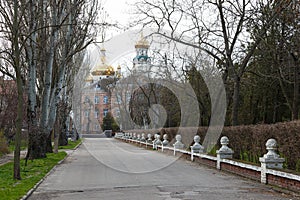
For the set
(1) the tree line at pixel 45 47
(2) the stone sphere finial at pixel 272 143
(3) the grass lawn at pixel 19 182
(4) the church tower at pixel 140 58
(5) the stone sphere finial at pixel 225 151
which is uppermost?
(4) the church tower at pixel 140 58

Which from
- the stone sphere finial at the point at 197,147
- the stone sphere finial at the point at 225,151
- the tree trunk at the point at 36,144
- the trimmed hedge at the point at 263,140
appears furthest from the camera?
the stone sphere finial at the point at 197,147

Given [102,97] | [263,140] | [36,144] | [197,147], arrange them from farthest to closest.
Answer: [102,97]
[197,147]
[36,144]
[263,140]

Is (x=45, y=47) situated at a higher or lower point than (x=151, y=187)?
higher

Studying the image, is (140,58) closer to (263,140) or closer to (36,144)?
(36,144)

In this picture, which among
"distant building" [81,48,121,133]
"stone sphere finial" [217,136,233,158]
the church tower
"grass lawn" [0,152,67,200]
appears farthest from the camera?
"distant building" [81,48,121,133]

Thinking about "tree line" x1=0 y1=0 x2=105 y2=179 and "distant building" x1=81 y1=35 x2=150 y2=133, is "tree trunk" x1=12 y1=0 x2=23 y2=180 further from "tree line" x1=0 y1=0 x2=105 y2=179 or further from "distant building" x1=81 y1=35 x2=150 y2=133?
"distant building" x1=81 y1=35 x2=150 y2=133

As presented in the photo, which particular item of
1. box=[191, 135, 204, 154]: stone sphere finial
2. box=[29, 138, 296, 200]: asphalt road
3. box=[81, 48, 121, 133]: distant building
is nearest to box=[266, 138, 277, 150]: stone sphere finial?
box=[29, 138, 296, 200]: asphalt road

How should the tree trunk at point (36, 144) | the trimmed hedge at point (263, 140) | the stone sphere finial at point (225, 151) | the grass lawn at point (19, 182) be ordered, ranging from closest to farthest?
the grass lawn at point (19, 182), the trimmed hedge at point (263, 140), the stone sphere finial at point (225, 151), the tree trunk at point (36, 144)

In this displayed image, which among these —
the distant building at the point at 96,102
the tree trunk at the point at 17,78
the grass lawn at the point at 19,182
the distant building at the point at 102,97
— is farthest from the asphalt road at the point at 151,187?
the distant building at the point at 96,102

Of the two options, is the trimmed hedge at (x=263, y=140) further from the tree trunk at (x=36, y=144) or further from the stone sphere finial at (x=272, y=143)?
the tree trunk at (x=36, y=144)

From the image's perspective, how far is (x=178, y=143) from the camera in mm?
28438

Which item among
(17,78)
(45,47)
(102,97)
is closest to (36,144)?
(45,47)

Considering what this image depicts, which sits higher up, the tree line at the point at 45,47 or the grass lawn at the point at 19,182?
the tree line at the point at 45,47

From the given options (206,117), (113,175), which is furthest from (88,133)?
(113,175)
